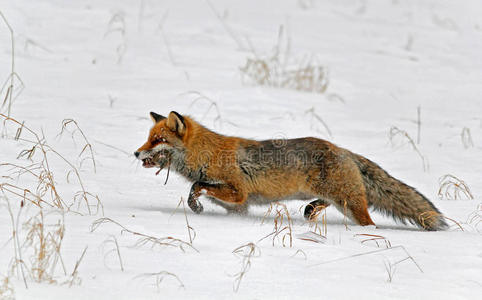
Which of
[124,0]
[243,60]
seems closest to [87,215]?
[243,60]

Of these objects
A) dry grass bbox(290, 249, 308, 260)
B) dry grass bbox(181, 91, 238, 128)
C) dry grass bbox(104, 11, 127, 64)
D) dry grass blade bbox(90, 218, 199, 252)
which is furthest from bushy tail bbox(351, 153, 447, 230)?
dry grass bbox(104, 11, 127, 64)

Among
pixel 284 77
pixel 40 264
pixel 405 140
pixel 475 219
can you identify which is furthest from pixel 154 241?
pixel 284 77

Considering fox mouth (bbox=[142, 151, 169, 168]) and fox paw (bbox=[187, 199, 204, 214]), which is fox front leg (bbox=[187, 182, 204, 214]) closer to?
fox paw (bbox=[187, 199, 204, 214])

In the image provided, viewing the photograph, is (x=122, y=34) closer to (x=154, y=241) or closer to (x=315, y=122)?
(x=315, y=122)

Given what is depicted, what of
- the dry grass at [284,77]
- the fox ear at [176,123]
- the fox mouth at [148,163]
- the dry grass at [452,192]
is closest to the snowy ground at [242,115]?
the dry grass at [452,192]

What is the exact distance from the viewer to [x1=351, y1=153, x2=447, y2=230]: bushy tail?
19.6ft

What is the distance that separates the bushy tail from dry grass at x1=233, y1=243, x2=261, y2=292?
2.18 metres

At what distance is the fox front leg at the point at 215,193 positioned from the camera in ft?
19.1

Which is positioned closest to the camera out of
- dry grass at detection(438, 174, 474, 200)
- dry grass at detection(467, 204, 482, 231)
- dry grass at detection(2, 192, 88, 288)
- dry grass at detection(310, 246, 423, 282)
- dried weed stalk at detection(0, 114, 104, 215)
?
dry grass at detection(2, 192, 88, 288)

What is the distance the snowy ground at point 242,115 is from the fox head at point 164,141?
0.43 metres

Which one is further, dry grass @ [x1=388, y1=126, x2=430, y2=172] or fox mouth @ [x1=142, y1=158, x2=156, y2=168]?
dry grass @ [x1=388, y1=126, x2=430, y2=172]

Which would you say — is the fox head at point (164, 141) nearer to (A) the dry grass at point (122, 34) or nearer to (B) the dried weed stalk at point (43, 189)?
(B) the dried weed stalk at point (43, 189)

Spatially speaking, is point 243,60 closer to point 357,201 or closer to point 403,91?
point 403,91

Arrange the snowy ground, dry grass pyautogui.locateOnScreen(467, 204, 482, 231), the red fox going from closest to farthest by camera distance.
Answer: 1. the snowy ground
2. dry grass pyautogui.locateOnScreen(467, 204, 482, 231)
3. the red fox
